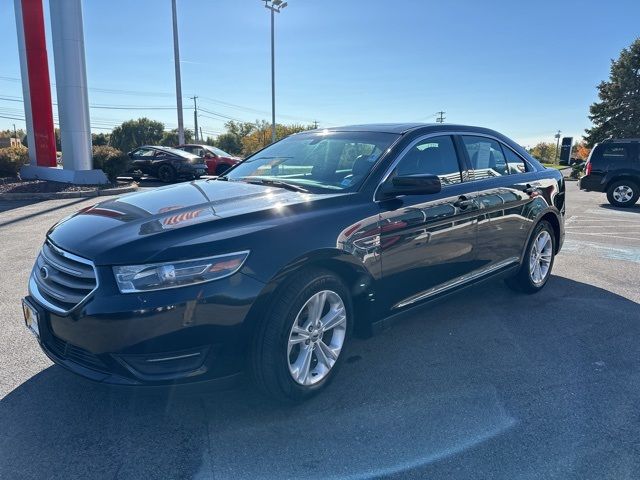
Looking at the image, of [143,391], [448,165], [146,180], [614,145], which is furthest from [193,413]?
[146,180]

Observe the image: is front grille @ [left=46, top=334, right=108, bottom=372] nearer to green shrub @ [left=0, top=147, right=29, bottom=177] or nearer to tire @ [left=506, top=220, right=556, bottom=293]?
tire @ [left=506, top=220, right=556, bottom=293]

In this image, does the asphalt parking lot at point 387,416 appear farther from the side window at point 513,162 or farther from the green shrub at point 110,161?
the green shrub at point 110,161

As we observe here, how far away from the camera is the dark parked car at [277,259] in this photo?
2.46 metres

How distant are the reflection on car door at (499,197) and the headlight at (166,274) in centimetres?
256

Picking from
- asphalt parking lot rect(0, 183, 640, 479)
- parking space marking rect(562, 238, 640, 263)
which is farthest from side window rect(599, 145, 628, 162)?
asphalt parking lot rect(0, 183, 640, 479)

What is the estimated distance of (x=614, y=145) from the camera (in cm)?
1358

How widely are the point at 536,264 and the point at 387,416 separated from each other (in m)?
3.10

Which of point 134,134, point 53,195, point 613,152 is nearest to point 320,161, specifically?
point 53,195

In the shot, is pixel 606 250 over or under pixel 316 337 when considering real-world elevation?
under

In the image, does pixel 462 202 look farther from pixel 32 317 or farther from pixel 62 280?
pixel 32 317

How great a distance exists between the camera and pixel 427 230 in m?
3.62

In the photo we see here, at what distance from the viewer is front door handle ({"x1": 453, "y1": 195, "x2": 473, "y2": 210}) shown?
3.93 metres

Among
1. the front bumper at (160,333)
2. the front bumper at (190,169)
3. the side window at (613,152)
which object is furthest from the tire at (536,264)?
the front bumper at (190,169)

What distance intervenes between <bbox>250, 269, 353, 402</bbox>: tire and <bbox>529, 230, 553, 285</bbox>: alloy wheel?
2812mm
